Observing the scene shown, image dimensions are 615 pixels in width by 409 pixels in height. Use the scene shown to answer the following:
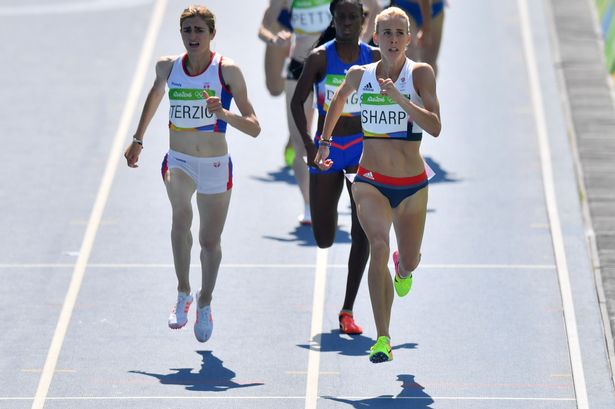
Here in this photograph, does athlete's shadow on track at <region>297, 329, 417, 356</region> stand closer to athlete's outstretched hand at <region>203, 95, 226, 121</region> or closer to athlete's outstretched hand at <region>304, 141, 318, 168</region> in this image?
athlete's outstretched hand at <region>304, 141, 318, 168</region>

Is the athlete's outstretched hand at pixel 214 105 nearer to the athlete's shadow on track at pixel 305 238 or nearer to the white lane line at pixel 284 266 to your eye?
the white lane line at pixel 284 266

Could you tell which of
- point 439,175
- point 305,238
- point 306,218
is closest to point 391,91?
point 305,238

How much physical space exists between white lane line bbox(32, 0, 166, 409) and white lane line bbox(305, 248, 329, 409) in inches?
72.7

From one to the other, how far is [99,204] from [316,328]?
12.4 ft

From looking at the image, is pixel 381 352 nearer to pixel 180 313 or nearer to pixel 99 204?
pixel 180 313

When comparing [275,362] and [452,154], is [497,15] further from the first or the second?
[275,362]

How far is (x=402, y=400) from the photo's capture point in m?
11.6

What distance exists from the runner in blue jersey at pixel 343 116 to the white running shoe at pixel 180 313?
1248 millimetres

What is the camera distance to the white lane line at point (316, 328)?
1185cm

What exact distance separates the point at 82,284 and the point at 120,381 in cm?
224

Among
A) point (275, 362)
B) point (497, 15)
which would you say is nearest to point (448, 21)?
point (497, 15)

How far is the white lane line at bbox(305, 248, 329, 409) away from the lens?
1185 cm

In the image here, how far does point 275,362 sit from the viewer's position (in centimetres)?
1242

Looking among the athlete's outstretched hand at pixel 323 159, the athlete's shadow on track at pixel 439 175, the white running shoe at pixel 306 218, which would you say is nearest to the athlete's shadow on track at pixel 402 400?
the athlete's outstretched hand at pixel 323 159
